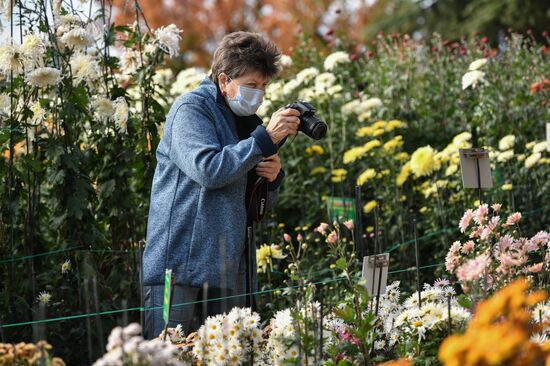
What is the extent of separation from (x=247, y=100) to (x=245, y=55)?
0.14 metres

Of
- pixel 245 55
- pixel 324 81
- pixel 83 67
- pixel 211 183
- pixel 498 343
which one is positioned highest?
pixel 324 81

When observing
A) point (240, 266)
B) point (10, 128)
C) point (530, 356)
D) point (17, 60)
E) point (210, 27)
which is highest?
point (210, 27)

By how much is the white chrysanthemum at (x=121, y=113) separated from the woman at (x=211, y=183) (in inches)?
54.4

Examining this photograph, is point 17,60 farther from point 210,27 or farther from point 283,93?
point 210,27

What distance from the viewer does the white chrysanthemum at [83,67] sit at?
168 inches

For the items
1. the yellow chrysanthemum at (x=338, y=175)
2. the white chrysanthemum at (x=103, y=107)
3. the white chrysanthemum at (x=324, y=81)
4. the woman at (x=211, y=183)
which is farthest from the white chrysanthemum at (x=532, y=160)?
the woman at (x=211, y=183)

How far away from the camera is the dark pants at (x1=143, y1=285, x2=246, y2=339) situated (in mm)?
2959

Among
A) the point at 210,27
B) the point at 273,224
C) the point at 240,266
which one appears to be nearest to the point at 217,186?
the point at 240,266

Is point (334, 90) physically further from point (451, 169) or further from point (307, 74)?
point (451, 169)

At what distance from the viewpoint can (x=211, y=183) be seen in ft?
9.41

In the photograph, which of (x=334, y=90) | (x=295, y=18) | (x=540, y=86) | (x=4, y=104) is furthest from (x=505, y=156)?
(x=295, y=18)

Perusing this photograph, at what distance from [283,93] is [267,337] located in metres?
3.81

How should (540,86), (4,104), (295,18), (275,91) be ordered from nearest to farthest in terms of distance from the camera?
(4,104), (540,86), (275,91), (295,18)

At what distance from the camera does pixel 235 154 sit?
2.87 m
